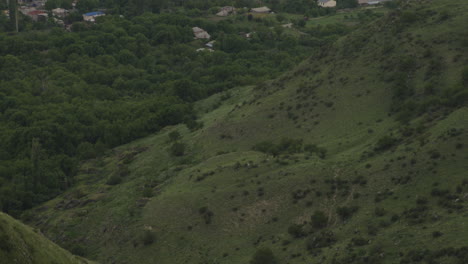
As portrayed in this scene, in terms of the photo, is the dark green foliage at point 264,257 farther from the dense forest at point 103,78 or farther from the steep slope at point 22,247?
the dense forest at point 103,78

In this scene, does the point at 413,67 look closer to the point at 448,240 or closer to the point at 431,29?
the point at 431,29

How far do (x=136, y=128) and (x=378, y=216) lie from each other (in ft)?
215

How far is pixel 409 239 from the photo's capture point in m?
47.7

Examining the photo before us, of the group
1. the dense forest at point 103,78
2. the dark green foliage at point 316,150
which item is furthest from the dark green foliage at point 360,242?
the dense forest at point 103,78

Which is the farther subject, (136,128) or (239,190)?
(136,128)

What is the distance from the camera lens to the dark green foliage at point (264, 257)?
54.6m

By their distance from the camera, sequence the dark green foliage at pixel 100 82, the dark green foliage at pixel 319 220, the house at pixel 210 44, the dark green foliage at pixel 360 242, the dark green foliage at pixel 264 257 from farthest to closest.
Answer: the house at pixel 210 44, the dark green foliage at pixel 100 82, the dark green foliage at pixel 319 220, the dark green foliage at pixel 264 257, the dark green foliage at pixel 360 242

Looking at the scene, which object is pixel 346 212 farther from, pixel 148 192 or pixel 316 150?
pixel 148 192

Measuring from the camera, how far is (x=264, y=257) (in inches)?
2151

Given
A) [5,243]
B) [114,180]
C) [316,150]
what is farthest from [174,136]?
[5,243]

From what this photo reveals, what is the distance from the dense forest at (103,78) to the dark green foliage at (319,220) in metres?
47.3

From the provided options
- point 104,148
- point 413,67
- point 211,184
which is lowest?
point 104,148

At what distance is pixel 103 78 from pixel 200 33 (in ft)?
152

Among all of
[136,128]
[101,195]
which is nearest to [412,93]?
[101,195]
